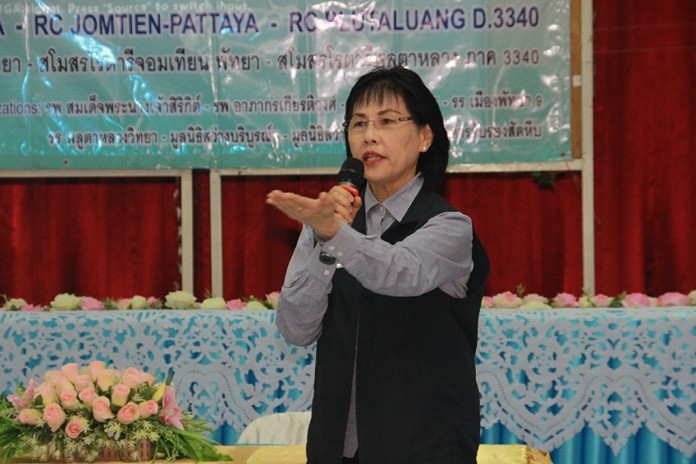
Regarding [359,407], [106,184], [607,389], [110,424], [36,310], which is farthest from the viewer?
[106,184]

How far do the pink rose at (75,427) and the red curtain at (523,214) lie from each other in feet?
9.89

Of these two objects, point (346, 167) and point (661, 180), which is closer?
point (346, 167)

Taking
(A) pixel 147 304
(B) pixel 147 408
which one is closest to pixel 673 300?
(A) pixel 147 304

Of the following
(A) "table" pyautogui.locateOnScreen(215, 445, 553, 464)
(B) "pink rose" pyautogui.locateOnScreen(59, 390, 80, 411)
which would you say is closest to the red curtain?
(A) "table" pyautogui.locateOnScreen(215, 445, 553, 464)

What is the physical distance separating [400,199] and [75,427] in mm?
822

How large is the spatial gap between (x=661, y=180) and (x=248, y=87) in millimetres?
2139

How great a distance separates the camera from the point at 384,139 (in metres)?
1.75

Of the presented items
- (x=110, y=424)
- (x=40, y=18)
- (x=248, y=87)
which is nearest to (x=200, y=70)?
(x=248, y=87)

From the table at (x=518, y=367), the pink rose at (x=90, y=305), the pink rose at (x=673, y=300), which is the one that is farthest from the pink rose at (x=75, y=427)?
the pink rose at (x=673, y=300)

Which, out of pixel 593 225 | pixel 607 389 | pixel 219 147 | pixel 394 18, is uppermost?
pixel 394 18

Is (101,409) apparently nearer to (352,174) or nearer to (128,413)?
(128,413)

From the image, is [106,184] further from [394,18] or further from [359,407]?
[359,407]

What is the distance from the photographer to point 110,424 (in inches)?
76.7

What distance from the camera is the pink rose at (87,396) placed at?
1.96 m
